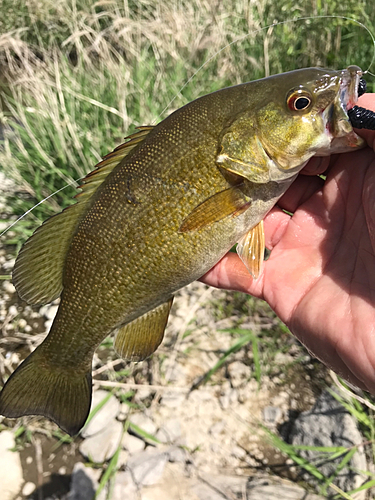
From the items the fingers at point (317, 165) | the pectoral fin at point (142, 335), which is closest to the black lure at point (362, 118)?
the fingers at point (317, 165)

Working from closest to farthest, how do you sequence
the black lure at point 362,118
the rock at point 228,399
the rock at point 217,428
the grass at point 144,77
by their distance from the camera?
the black lure at point 362,118, the rock at point 217,428, the rock at point 228,399, the grass at point 144,77

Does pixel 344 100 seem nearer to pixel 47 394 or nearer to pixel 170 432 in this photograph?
pixel 47 394

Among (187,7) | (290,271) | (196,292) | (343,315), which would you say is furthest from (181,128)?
(187,7)

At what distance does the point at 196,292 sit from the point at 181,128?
75.2 inches

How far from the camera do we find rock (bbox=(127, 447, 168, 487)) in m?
2.63

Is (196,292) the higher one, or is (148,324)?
(148,324)

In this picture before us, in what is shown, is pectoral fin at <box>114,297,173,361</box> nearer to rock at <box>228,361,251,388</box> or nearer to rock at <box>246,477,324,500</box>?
rock at <box>228,361,251,388</box>

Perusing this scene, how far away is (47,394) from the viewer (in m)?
2.10

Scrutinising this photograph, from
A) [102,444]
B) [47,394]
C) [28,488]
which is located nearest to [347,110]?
[47,394]

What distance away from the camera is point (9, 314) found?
3.51 meters

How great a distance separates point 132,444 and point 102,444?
0.21 metres

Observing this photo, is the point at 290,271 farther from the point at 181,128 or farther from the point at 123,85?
the point at 123,85

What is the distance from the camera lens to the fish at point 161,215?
1.83 metres

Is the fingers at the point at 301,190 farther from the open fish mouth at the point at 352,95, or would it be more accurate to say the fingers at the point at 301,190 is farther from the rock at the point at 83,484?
the rock at the point at 83,484
